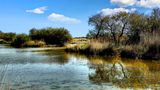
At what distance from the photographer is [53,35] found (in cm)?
5934

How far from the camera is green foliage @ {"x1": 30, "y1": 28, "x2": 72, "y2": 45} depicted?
5903 centimetres

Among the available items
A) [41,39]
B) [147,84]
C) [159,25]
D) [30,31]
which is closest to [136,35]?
[159,25]

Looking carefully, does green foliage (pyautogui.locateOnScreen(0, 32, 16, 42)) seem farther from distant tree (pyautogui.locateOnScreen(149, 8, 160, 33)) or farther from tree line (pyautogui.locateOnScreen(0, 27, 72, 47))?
distant tree (pyautogui.locateOnScreen(149, 8, 160, 33))

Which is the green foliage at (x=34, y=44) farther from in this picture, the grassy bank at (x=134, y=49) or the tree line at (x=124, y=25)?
the grassy bank at (x=134, y=49)

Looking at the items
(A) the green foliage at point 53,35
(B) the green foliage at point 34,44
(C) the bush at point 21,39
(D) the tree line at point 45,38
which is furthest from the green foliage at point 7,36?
(B) the green foliage at point 34,44

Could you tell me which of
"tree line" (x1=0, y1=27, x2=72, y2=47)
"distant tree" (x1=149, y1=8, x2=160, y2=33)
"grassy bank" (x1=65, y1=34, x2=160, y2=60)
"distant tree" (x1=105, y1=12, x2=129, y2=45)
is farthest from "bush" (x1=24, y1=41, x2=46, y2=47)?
"distant tree" (x1=149, y1=8, x2=160, y2=33)

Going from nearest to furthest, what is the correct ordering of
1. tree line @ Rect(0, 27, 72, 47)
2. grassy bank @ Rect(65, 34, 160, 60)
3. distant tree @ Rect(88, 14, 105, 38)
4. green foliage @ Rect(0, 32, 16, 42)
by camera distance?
grassy bank @ Rect(65, 34, 160, 60) → distant tree @ Rect(88, 14, 105, 38) → tree line @ Rect(0, 27, 72, 47) → green foliage @ Rect(0, 32, 16, 42)

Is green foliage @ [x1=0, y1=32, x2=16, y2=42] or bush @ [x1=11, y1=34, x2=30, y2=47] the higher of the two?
green foliage @ [x1=0, y1=32, x2=16, y2=42]

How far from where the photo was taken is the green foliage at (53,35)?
194 ft

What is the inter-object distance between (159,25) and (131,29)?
4.72 meters

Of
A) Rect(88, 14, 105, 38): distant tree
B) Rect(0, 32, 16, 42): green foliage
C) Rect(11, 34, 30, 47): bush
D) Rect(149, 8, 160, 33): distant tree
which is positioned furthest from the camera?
Rect(0, 32, 16, 42): green foliage

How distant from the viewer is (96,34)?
Result: 47125 millimetres

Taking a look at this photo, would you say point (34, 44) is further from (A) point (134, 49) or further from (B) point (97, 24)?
(A) point (134, 49)

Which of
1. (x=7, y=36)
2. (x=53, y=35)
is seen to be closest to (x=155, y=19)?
(x=53, y=35)
